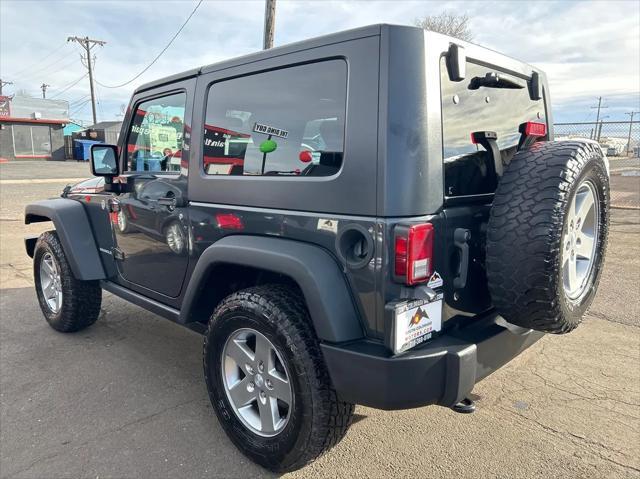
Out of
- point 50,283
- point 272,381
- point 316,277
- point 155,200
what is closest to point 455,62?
point 316,277

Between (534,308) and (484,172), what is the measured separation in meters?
0.70

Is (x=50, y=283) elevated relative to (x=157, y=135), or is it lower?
lower

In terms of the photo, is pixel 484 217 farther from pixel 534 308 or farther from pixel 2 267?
pixel 2 267

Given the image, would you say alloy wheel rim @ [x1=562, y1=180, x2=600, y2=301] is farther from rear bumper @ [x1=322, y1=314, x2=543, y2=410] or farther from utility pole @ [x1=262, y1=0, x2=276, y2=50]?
utility pole @ [x1=262, y1=0, x2=276, y2=50]

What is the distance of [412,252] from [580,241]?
3.46 feet

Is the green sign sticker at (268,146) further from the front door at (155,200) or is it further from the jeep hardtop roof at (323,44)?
the front door at (155,200)

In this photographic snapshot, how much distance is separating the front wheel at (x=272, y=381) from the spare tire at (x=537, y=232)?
83cm

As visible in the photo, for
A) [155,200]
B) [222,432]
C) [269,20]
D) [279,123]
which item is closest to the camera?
[279,123]

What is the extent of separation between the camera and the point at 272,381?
2.24m

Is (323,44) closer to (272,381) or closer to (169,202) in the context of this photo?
(169,202)

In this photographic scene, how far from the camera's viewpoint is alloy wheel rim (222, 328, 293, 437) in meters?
2.23

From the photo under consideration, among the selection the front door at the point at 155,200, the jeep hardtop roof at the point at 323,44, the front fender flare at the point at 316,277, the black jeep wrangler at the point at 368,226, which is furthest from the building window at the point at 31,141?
the front fender flare at the point at 316,277

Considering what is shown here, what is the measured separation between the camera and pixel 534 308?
1.91 meters

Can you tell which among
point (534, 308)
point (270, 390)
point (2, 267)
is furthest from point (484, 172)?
point (2, 267)
